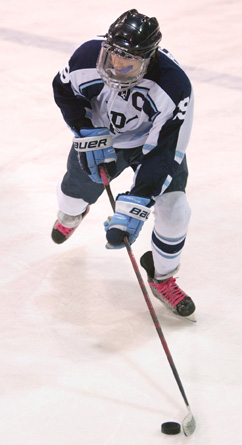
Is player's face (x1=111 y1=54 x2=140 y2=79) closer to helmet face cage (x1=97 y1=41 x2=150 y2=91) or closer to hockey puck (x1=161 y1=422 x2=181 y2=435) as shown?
helmet face cage (x1=97 y1=41 x2=150 y2=91)

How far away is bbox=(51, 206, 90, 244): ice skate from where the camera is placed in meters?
2.74

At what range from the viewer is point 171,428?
193 cm

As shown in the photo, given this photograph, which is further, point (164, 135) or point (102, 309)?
point (102, 309)

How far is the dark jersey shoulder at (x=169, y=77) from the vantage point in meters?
2.12

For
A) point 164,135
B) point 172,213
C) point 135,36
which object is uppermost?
point 135,36

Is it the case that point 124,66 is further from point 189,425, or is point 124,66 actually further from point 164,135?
point 189,425

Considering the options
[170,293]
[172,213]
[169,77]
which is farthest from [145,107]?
[170,293]

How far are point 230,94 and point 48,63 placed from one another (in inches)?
45.6

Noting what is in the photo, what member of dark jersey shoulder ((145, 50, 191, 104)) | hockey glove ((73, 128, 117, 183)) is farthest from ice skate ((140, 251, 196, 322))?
dark jersey shoulder ((145, 50, 191, 104))

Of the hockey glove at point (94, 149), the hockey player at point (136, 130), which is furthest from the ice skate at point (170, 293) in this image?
the hockey glove at point (94, 149)

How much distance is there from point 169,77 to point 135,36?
17 centimetres

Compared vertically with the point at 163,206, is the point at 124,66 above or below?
above

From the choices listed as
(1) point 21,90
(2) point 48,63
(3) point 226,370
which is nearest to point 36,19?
(2) point 48,63

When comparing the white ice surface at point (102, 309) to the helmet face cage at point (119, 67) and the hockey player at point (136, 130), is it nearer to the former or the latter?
the hockey player at point (136, 130)
